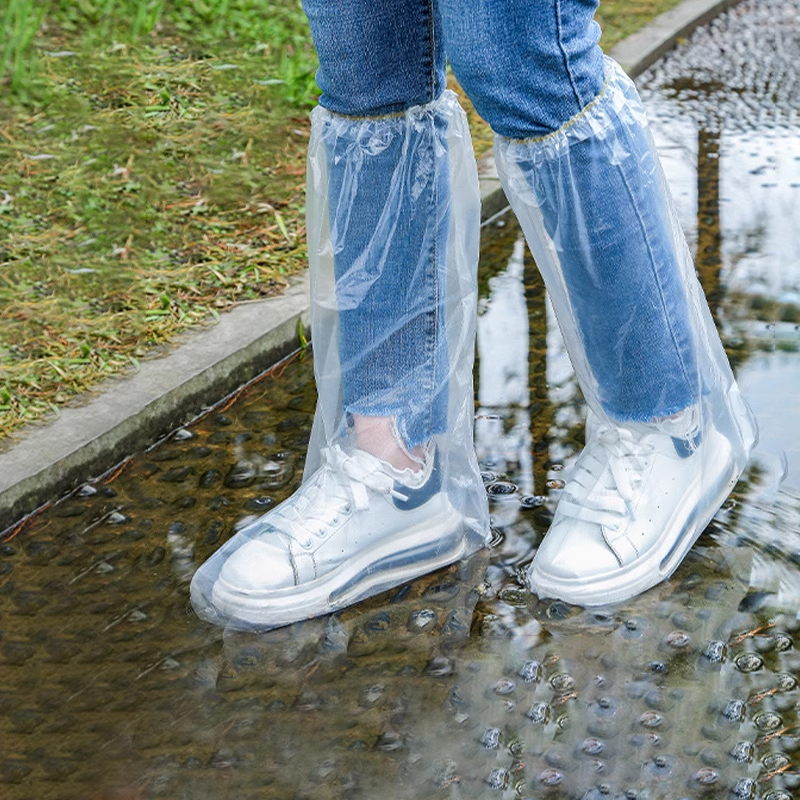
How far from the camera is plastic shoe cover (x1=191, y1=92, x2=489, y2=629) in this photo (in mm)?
1862

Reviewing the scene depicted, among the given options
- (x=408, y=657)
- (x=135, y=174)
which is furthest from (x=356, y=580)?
(x=135, y=174)

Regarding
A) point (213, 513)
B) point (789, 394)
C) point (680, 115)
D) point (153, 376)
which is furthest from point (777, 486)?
point (680, 115)

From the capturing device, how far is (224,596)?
1.93 m

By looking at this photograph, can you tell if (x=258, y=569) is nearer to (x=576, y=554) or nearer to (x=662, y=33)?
(x=576, y=554)

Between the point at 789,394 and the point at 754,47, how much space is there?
3.07 meters

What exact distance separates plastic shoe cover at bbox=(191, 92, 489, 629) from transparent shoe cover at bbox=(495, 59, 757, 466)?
0.14m

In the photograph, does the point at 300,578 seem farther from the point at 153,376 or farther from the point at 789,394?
the point at 789,394

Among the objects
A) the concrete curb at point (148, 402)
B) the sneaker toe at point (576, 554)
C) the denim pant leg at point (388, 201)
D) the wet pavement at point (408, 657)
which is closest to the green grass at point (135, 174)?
the concrete curb at point (148, 402)

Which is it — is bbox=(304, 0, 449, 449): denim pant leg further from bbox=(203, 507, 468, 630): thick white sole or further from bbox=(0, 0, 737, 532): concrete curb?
bbox=(0, 0, 737, 532): concrete curb

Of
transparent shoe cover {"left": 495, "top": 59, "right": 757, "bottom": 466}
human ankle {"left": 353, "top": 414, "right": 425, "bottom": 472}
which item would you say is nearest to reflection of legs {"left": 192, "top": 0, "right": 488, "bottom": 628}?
human ankle {"left": 353, "top": 414, "right": 425, "bottom": 472}

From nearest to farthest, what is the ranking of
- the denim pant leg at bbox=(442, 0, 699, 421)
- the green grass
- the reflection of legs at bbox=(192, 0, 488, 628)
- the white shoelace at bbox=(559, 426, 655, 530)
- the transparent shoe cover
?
the denim pant leg at bbox=(442, 0, 699, 421) → the transparent shoe cover → the reflection of legs at bbox=(192, 0, 488, 628) → the white shoelace at bbox=(559, 426, 655, 530) → the green grass

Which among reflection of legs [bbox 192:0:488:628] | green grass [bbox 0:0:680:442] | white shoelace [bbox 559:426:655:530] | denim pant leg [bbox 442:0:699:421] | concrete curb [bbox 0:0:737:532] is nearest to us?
denim pant leg [bbox 442:0:699:421]

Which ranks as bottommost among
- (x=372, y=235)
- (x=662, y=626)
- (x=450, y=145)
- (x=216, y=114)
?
(x=662, y=626)

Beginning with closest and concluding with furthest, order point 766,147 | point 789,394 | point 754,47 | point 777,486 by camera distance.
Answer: point 777,486 < point 789,394 < point 766,147 < point 754,47
